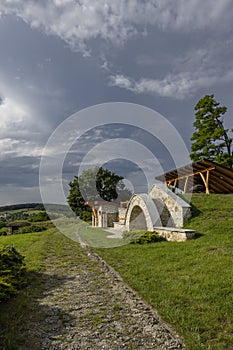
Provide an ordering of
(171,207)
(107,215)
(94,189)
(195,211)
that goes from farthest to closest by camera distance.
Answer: (94,189)
(107,215)
(171,207)
(195,211)

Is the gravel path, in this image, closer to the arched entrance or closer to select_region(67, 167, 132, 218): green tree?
the arched entrance

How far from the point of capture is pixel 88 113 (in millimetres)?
13359

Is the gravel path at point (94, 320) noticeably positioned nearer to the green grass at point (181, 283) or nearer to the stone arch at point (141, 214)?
the green grass at point (181, 283)

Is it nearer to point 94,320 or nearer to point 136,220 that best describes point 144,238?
point 136,220

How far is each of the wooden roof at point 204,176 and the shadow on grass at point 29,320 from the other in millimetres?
12021

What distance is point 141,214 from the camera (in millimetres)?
15383

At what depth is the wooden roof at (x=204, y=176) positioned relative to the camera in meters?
14.8

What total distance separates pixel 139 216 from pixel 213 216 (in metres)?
5.41

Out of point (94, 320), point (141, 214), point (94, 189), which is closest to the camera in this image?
point (94, 320)

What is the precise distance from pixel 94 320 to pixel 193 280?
2.42 metres

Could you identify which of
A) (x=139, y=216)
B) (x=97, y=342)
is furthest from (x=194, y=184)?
(x=97, y=342)

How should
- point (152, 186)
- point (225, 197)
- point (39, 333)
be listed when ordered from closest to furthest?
point (39, 333) → point (225, 197) → point (152, 186)

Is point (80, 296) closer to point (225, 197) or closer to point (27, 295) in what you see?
point (27, 295)

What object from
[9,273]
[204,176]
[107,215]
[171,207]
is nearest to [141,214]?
[171,207]
